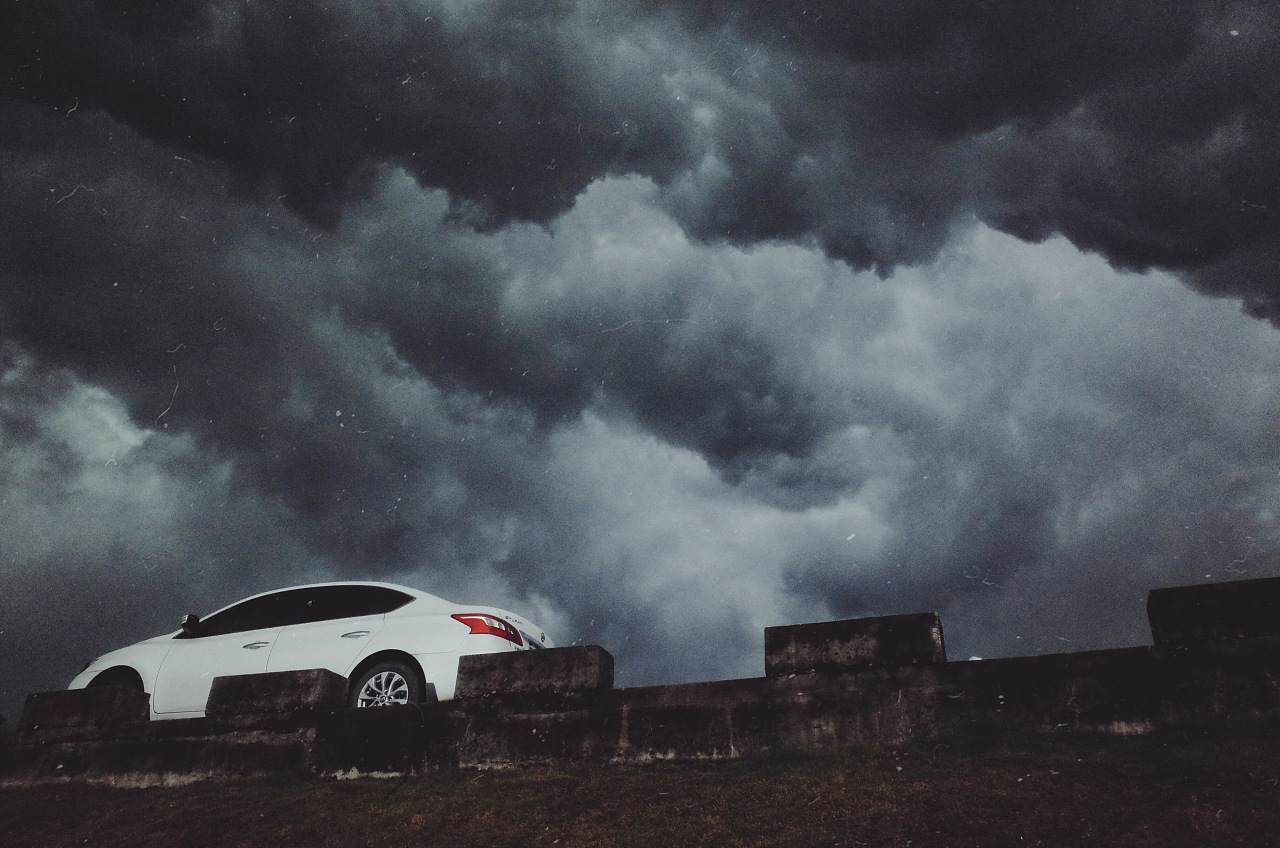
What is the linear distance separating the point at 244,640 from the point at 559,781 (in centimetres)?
450

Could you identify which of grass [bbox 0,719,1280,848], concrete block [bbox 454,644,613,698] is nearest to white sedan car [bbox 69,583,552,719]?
concrete block [bbox 454,644,613,698]

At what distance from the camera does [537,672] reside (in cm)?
723

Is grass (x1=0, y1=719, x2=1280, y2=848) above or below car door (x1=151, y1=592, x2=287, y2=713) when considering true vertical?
below

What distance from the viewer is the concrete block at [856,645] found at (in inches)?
246

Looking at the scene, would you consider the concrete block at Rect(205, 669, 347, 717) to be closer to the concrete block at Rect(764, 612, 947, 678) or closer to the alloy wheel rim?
the alloy wheel rim

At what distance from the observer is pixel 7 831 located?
21.9ft

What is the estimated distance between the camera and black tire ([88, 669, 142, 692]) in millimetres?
9133

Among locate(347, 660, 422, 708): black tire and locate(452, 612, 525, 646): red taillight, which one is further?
locate(452, 612, 525, 646): red taillight

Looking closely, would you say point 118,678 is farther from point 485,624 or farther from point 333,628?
point 485,624

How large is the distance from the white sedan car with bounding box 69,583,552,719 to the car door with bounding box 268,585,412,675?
1 centimetres

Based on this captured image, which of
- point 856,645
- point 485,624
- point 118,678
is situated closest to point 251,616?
point 118,678

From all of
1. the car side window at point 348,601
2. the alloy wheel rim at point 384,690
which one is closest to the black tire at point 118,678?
the car side window at point 348,601

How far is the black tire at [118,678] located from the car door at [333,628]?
5.31 feet

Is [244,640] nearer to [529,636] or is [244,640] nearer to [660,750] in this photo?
[529,636]
